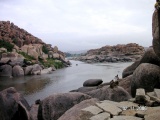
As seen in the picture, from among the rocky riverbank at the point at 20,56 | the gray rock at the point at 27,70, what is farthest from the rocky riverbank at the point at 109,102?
the gray rock at the point at 27,70

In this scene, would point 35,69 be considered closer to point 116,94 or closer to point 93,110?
point 116,94

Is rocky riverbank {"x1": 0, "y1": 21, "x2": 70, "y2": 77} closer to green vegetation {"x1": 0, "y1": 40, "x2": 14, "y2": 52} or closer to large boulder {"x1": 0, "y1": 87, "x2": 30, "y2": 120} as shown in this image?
green vegetation {"x1": 0, "y1": 40, "x2": 14, "y2": 52}

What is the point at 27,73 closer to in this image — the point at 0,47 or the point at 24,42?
the point at 0,47

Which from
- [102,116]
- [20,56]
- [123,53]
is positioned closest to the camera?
[102,116]

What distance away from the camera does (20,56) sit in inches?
2977

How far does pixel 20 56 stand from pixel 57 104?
61.6m

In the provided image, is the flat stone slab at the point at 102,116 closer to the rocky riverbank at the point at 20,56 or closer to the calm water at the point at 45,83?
the calm water at the point at 45,83

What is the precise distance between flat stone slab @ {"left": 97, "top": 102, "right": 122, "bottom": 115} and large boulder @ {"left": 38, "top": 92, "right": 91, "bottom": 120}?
378 cm

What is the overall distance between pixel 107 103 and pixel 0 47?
73.9 m

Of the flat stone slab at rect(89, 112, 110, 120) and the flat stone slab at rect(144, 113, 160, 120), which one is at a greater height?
the flat stone slab at rect(144, 113, 160, 120)

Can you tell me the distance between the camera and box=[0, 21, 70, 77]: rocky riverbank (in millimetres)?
70375

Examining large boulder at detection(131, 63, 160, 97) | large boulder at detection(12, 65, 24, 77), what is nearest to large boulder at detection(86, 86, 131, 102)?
large boulder at detection(131, 63, 160, 97)

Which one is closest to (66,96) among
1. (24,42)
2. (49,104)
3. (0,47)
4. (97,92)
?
(49,104)

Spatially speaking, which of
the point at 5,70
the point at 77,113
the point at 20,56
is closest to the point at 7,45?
the point at 20,56
